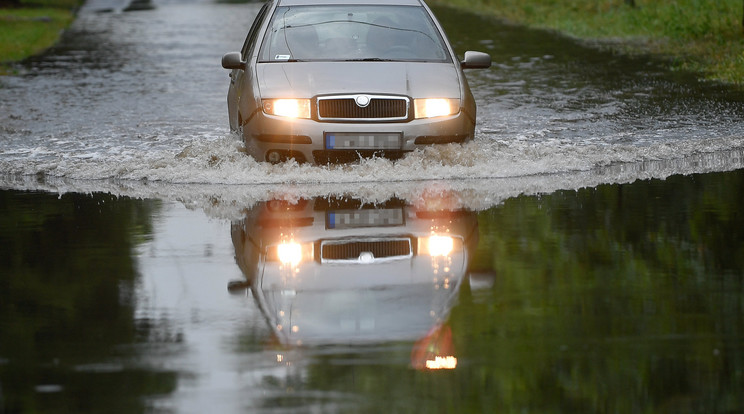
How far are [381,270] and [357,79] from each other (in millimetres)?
3881

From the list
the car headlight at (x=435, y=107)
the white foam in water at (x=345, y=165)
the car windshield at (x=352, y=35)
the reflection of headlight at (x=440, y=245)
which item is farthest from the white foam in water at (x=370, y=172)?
the reflection of headlight at (x=440, y=245)

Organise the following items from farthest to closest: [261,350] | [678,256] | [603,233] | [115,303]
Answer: [603,233]
[678,256]
[115,303]
[261,350]

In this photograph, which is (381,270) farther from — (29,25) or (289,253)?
(29,25)

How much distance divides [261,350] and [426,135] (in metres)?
5.23

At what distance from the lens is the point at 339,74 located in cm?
1095

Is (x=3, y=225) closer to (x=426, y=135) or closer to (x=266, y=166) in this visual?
(x=266, y=166)

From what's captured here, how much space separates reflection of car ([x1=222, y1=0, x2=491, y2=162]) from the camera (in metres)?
10.6

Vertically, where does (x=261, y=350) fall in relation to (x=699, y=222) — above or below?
above

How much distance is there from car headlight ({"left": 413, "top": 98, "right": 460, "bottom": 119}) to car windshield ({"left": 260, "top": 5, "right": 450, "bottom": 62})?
2.80ft

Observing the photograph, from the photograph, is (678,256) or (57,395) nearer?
(57,395)

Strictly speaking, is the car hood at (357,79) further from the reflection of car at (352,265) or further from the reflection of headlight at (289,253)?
the reflection of headlight at (289,253)

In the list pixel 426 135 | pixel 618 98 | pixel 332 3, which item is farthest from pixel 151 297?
pixel 618 98

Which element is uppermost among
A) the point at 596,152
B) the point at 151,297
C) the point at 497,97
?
the point at 151,297

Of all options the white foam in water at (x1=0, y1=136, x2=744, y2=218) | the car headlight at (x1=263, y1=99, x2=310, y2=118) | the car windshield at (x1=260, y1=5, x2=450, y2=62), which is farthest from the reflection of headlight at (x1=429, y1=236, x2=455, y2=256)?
the car windshield at (x1=260, y1=5, x2=450, y2=62)
